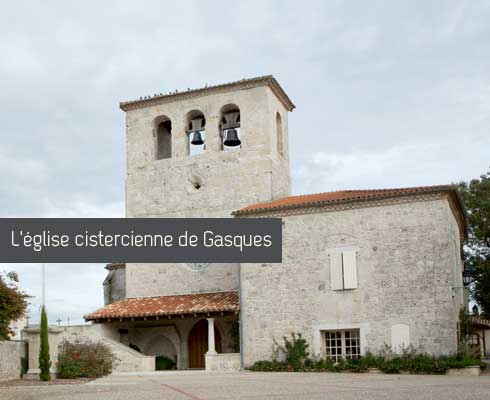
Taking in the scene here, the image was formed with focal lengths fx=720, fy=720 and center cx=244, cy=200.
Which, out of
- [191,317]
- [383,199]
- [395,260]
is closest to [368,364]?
[395,260]

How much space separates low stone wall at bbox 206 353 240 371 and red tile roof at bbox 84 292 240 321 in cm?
160

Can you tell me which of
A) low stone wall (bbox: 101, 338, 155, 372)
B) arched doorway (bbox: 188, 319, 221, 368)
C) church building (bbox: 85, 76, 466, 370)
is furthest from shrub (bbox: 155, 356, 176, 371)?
low stone wall (bbox: 101, 338, 155, 372)

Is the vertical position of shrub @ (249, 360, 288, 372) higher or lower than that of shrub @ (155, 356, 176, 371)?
higher

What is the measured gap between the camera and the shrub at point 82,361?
2125 cm

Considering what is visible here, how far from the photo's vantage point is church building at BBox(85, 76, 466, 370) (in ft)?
75.6

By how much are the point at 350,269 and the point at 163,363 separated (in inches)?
362

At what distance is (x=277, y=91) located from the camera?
30.6 metres

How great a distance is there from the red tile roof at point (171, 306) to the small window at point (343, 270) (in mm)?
3927

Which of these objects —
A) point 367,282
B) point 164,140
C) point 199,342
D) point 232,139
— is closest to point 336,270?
point 367,282

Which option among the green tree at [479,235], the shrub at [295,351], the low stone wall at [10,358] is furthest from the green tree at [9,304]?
the green tree at [479,235]

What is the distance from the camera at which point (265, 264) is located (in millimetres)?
25094

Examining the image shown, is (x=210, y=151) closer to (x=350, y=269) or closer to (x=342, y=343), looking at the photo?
(x=350, y=269)

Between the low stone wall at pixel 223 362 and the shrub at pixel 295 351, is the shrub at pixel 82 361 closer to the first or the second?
the low stone wall at pixel 223 362

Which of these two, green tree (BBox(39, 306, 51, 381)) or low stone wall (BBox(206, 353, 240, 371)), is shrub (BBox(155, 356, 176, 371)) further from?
green tree (BBox(39, 306, 51, 381))
